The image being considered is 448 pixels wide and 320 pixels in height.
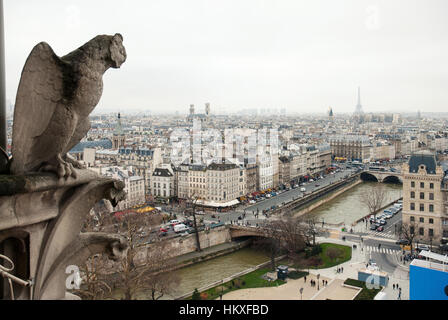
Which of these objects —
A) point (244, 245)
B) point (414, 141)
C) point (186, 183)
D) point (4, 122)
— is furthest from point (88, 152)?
point (414, 141)

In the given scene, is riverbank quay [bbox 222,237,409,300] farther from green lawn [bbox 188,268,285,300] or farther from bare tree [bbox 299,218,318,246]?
bare tree [bbox 299,218,318,246]

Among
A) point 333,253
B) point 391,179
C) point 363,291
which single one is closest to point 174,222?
point 333,253

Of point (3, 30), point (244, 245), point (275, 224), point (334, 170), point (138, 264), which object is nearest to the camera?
point (3, 30)

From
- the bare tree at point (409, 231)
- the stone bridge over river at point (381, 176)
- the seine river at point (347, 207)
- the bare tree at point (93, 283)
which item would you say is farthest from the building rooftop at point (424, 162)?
the stone bridge over river at point (381, 176)

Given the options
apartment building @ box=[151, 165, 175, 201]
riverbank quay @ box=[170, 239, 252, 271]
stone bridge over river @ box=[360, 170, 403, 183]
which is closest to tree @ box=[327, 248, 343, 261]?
riverbank quay @ box=[170, 239, 252, 271]

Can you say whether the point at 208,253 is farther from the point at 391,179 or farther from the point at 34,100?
the point at 391,179

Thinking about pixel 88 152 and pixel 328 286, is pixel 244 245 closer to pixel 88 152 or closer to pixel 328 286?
pixel 328 286
